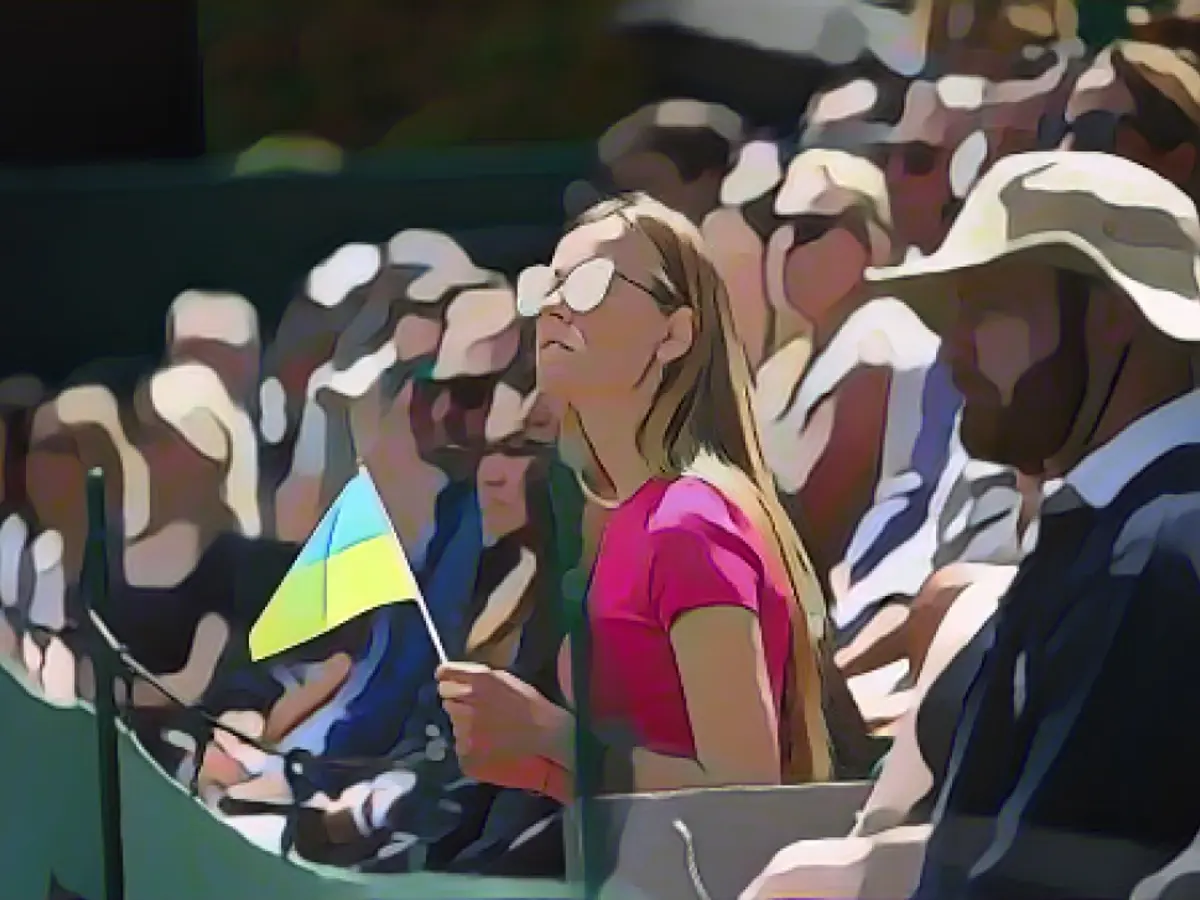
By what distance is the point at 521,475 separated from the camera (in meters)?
1.18

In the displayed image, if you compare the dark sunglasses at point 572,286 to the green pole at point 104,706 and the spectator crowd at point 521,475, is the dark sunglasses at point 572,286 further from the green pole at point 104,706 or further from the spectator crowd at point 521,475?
the green pole at point 104,706

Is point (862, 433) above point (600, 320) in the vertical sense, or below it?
below

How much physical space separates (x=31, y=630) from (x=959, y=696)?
84 centimetres

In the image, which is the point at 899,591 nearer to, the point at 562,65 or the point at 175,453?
the point at 562,65

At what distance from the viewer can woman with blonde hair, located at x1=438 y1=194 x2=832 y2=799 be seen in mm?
1142

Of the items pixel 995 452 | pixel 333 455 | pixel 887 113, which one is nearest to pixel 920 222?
pixel 887 113

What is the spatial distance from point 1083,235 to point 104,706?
0.98 metres

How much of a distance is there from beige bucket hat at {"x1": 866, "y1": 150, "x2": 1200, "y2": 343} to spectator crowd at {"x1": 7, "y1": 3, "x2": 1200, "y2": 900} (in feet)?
0.05

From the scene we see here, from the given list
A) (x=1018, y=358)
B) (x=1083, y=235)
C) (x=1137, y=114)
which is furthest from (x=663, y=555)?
(x=1137, y=114)

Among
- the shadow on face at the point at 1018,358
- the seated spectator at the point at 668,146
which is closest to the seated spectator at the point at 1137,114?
the shadow on face at the point at 1018,358

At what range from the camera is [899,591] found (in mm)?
1155

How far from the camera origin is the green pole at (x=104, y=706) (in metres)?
1.20

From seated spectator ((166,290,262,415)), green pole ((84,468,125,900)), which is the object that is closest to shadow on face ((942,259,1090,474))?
seated spectator ((166,290,262,415))

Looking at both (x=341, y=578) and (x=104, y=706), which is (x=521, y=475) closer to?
(x=341, y=578)
